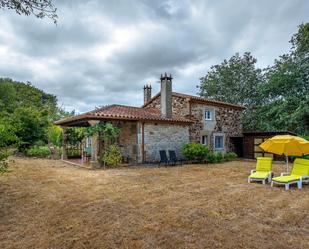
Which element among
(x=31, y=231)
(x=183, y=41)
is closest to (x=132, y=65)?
(x=183, y=41)

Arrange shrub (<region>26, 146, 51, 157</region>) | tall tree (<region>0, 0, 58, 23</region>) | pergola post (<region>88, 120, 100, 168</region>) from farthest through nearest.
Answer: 1. shrub (<region>26, 146, 51, 157</region>)
2. pergola post (<region>88, 120, 100, 168</region>)
3. tall tree (<region>0, 0, 58, 23</region>)

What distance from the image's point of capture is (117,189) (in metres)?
7.17

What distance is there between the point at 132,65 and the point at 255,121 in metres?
14.6

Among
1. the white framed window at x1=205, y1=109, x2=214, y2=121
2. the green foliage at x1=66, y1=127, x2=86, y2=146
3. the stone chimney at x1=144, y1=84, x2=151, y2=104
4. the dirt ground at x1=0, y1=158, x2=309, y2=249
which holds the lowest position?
the dirt ground at x1=0, y1=158, x2=309, y2=249

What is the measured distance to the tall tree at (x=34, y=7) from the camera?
13.6 feet

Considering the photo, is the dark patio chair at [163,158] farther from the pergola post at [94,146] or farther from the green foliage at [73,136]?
the green foliage at [73,136]

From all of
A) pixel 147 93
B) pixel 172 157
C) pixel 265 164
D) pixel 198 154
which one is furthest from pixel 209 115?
pixel 265 164

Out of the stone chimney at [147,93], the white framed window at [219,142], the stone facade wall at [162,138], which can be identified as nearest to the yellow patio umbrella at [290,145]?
the stone facade wall at [162,138]

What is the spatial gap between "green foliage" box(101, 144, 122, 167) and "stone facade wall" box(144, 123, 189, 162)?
1966 mm

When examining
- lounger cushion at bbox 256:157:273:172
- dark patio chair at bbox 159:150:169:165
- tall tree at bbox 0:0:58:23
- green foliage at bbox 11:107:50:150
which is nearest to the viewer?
tall tree at bbox 0:0:58:23

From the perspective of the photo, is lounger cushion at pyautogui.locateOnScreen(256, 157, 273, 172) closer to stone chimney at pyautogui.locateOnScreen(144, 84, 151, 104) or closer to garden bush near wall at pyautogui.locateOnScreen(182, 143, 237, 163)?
garden bush near wall at pyautogui.locateOnScreen(182, 143, 237, 163)

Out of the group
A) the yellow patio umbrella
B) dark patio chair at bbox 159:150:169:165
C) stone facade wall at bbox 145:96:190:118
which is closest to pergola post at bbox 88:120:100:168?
dark patio chair at bbox 159:150:169:165

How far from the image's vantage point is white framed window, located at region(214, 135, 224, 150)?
18.3m

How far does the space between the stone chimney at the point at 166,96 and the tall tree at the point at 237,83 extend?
41.8 feet
